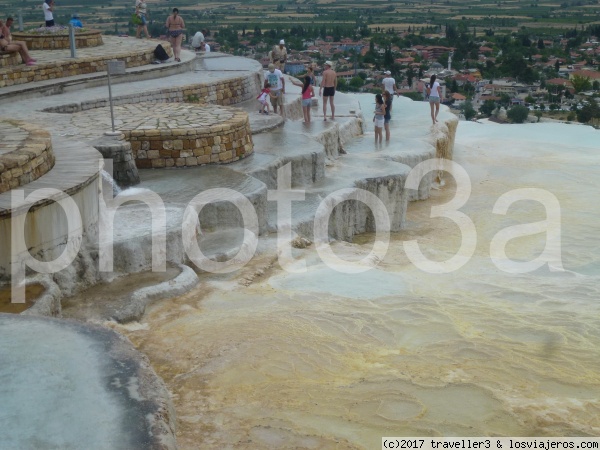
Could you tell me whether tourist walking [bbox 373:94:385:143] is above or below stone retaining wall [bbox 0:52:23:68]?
below

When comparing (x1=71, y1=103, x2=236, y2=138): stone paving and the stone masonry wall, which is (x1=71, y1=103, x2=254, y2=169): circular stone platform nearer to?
(x1=71, y1=103, x2=236, y2=138): stone paving

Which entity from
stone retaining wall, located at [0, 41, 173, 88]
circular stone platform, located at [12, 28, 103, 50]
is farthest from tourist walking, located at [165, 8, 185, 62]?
circular stone platform, located at [12, 28, 103, 50]

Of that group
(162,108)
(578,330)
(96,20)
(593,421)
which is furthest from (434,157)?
(96,20)

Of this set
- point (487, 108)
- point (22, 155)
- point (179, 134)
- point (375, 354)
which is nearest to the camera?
point (375, 354)

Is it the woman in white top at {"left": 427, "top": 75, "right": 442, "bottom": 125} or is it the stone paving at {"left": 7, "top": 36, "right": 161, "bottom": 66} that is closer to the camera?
the stone paving at {"left": 7, "top": 36, "right": 161, "bottom": 66}

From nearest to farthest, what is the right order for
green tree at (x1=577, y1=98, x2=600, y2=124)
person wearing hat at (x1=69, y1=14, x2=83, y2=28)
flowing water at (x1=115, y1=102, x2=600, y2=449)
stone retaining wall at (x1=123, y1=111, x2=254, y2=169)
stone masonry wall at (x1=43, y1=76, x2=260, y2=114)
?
flowing water at (x1=115, y1=102, x2=600, y2=449), stone retaining wall at (x1=123, y1=111, x2=254, y2=169), stone masonry wall at (x1=43, y1=76, x2=260, y2=114), person wearing hat at (x1=69, y1=14, x2=83, y2=28), green tree at (x1=577, y1=98, x2=600, y2=124)

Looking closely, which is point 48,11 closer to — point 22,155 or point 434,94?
point 434,94

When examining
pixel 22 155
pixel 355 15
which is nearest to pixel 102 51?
pixel 22 155
